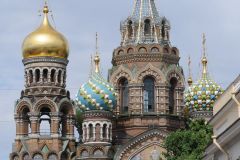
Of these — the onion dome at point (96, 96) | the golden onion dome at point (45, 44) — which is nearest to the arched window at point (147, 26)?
the onion dome at point (96, 96)

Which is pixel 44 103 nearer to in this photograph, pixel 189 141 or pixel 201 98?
pixel 201 98

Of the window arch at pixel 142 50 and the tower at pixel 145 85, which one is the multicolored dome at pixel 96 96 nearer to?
the tower at pixel 145 85

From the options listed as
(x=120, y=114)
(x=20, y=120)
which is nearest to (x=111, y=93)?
(x=120, y=114)

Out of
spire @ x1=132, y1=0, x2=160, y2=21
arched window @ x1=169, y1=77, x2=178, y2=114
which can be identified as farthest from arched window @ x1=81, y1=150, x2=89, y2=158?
spire @ x1=132, y1=0, x2=160, y2=21

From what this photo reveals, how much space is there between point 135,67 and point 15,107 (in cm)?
641

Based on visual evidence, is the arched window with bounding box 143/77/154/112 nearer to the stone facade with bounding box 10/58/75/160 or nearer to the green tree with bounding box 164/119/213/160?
the stone facade with bounding box 10/58/75/160

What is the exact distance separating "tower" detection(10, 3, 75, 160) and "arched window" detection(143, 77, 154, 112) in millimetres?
3837

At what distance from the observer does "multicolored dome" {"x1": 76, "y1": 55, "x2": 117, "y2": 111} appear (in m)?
45.5

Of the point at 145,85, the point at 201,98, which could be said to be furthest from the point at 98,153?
the point at 201,98

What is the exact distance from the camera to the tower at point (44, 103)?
44875mm

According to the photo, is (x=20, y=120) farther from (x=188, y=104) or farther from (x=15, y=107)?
(x=188, y=104)

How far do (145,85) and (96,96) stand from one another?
275 cm

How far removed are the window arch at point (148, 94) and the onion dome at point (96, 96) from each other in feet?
5.59

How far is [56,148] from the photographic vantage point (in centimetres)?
4484
